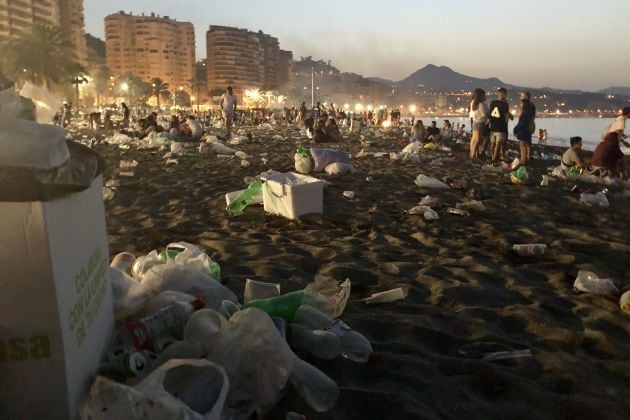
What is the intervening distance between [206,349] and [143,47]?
146 m

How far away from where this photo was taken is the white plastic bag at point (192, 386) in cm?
127

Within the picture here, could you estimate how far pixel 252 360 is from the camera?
156cm

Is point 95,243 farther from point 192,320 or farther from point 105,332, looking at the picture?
point 192,320

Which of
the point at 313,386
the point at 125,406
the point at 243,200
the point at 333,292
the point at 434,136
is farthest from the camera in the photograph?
the point at 434,136

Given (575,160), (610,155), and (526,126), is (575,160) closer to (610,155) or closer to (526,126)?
(610,155)

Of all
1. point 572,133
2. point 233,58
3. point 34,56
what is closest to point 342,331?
point 34,56

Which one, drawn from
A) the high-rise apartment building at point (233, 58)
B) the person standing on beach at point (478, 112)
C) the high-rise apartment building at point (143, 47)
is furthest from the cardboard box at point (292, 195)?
the high-rise apartment building at point (143, 47)

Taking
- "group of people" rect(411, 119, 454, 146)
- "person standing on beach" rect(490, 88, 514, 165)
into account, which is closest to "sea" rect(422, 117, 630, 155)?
"group of people" rect(411, 119, 454, 146)

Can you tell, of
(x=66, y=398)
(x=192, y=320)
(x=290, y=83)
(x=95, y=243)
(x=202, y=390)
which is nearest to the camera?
(x=66, y=398)

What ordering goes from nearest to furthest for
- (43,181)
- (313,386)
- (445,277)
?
(43,181), (313,386), (445,277)

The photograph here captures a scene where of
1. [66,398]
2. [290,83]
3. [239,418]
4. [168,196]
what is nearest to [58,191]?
[66,398]

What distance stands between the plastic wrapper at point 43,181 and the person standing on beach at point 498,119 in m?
9.56

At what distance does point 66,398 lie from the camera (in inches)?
47.2

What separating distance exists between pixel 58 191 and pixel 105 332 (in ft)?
2.04
